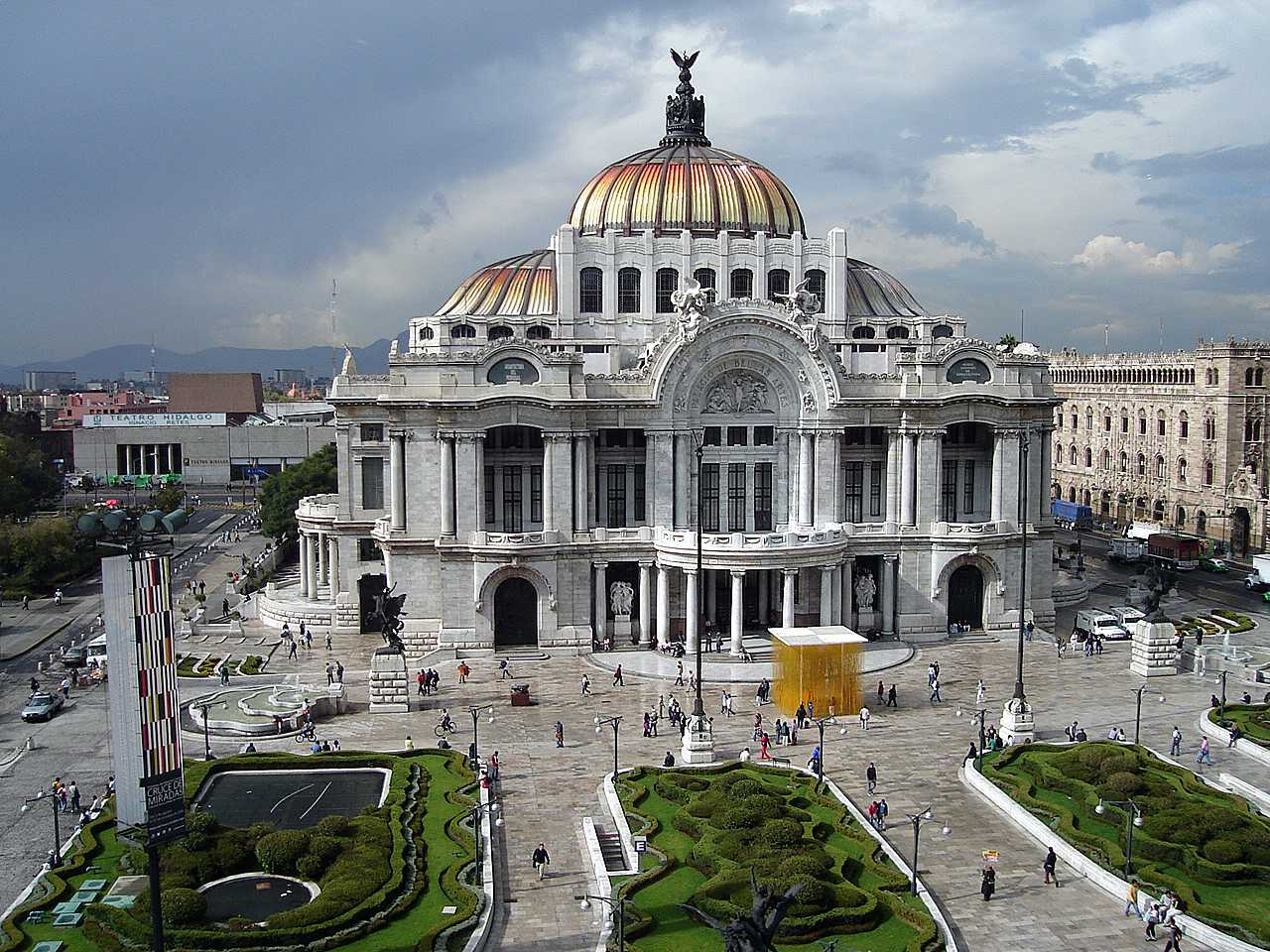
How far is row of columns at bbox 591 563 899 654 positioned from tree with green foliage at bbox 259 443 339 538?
3839cm

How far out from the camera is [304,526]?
268 feet

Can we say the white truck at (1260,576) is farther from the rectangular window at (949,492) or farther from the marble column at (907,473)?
the marble column at (907,473)

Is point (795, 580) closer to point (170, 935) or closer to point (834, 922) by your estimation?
point (834, 922)

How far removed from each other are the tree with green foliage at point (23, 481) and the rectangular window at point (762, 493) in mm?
68085

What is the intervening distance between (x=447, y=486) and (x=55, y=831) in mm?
33067

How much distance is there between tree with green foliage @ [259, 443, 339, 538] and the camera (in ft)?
Answer: 335

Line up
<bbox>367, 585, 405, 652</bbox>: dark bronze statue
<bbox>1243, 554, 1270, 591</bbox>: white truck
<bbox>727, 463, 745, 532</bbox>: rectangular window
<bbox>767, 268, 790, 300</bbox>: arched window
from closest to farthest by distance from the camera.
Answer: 1. <bbox>367, 585, 405, 652</bbox>: dark bronze statue
2. <bbox>727, 463, 745, 532</bbox>: rectangular window
3. <bbox>767, 268, 790, 300</bbox>: arched window
4. <bbox>1243, 554, 1270, 591</bbox>: white truck

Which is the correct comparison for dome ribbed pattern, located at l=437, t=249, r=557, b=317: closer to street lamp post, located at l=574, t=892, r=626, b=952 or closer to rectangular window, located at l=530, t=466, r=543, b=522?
rectangular window, located at l=530, t=466, r=543, b=522

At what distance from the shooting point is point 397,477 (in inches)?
2879

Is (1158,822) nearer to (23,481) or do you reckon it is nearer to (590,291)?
(590,291)

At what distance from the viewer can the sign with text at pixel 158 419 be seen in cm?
18450

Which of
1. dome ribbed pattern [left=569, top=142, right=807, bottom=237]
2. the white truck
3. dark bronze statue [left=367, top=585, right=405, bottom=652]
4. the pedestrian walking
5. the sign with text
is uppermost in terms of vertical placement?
dome ribbed pattern [left=569, top=142, right=807, bottom=237]

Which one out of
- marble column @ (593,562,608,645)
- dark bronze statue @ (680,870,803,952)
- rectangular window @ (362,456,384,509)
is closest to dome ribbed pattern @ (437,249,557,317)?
rectangular window @ (362,456,384,509)

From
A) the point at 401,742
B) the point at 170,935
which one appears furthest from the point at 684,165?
the point at 170,935
